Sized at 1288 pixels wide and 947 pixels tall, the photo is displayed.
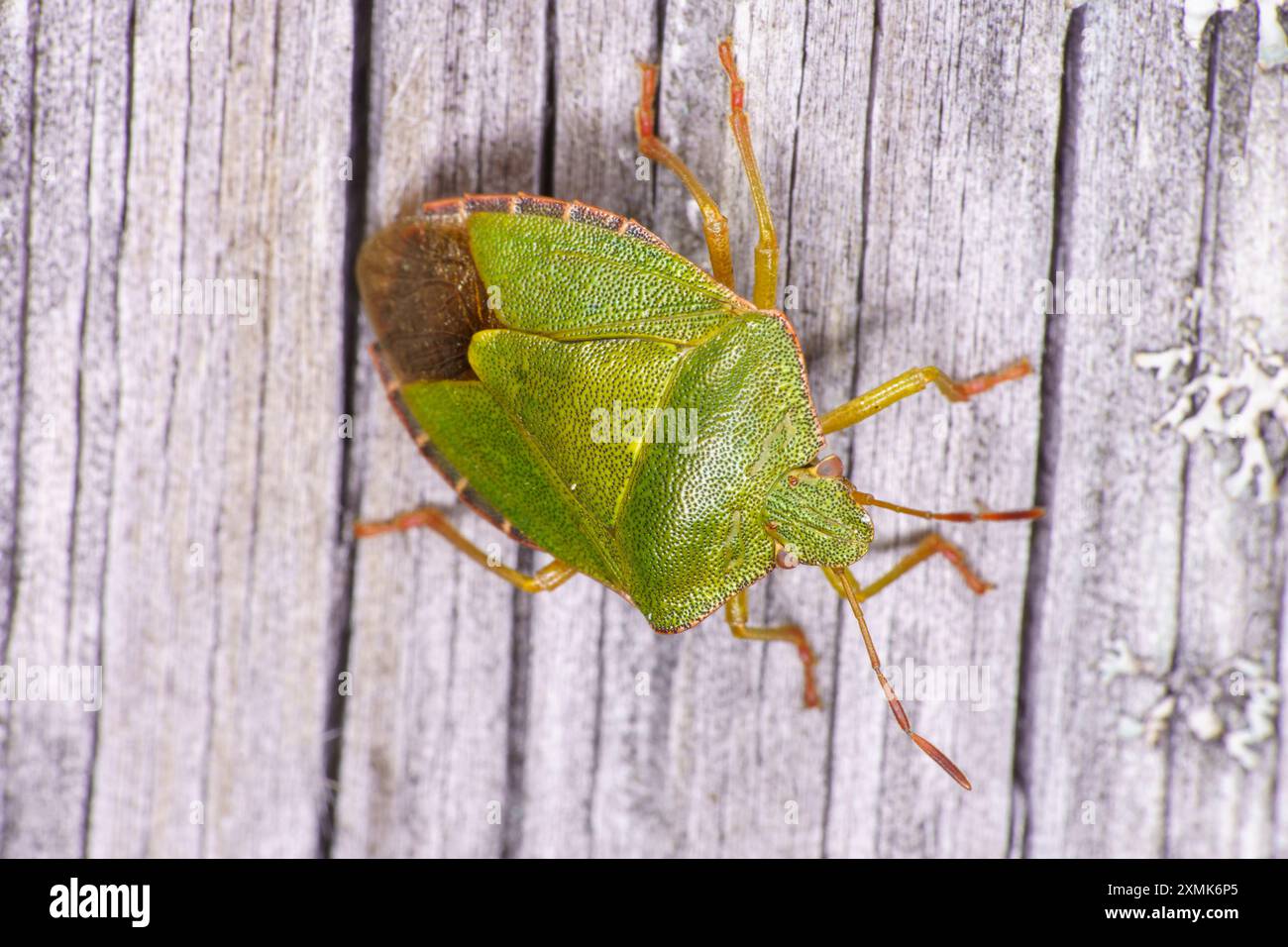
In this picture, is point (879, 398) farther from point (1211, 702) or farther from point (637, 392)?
point (1211, 702)

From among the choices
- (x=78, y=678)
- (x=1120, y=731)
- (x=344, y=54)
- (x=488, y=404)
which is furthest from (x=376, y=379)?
(x=1120, y=731)

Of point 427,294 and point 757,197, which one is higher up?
point 757,197

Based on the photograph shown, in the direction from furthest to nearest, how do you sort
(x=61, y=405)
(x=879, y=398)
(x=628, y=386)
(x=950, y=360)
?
1. (x=61, y=405)
2. (x=950, y=360)
3. (x=879, y=398)
4. (x=628, y=386)

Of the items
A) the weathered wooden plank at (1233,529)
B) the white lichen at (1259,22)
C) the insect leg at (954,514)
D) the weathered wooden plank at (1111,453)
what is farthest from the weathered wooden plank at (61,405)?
the weathered wooden plank at (1233,529)

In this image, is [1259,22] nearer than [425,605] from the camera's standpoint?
Yes

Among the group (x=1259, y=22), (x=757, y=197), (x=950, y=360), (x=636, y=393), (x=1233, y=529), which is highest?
(x=1259, y=22)

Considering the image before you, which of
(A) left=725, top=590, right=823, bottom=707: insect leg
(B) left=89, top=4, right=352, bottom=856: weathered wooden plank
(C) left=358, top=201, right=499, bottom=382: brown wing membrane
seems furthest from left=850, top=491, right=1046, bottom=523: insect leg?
(B) left=89, top=4, right=352, bottom=856: weathered wooden plank

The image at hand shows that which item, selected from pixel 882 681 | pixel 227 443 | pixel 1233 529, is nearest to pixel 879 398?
pixel 882 681
